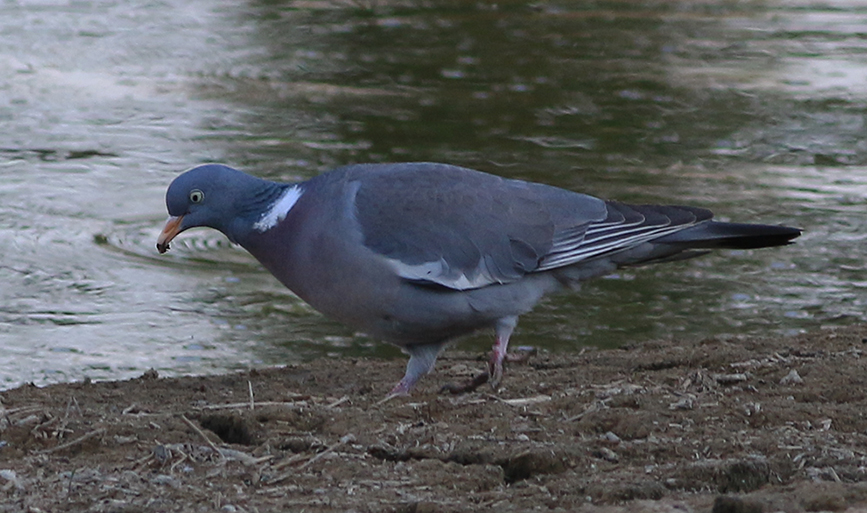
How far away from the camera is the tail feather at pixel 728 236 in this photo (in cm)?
439

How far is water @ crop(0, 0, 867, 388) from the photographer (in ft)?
18.4

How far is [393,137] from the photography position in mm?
7867

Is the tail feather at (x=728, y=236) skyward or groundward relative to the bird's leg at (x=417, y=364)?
skyward

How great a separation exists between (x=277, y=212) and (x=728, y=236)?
Answer: 1.54 metres

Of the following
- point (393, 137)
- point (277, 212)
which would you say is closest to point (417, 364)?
point (277, 212)

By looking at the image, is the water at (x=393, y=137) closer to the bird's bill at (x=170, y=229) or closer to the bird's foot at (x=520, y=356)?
the bird's foot at (x=520, y=356)

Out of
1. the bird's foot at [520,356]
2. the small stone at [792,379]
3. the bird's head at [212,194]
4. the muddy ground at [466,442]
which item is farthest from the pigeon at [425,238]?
the small stone at [792,379]

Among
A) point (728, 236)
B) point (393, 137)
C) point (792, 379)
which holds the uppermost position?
point (728, 236)

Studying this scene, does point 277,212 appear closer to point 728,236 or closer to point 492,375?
point 492,375

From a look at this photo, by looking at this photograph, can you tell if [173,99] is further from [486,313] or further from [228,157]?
[486,313]

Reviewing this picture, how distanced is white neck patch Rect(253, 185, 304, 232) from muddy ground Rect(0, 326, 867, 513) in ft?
1.74

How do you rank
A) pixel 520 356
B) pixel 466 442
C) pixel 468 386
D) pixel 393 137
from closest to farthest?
pixel 466 442
pixel 468 386
pixel 520 356
pixel 393 137

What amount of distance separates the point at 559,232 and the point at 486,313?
0.41 meters

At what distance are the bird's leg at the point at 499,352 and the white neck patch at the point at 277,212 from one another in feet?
2.57
